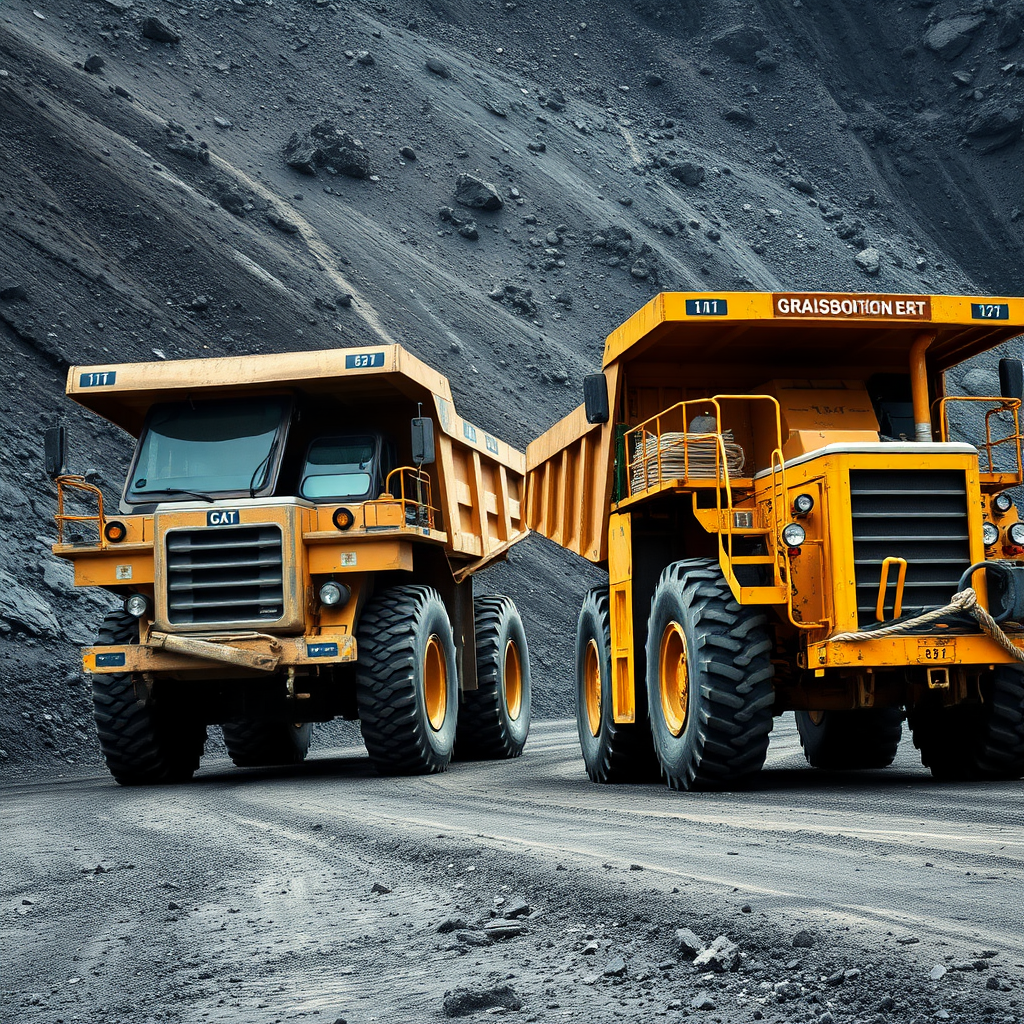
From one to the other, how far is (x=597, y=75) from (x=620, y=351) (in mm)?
41220

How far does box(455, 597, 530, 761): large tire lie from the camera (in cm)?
1423

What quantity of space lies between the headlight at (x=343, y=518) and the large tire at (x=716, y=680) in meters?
2.99

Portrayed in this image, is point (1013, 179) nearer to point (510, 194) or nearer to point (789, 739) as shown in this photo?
point (510, 194)

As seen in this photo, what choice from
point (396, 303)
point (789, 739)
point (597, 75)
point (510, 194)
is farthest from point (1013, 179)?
point (789, 739)

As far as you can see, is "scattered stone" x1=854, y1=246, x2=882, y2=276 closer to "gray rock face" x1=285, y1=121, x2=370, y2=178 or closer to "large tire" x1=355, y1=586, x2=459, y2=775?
"gray rock face" x1=285, y1=121, x2=370, y2=178

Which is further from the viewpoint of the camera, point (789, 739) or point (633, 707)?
point (789, 739)

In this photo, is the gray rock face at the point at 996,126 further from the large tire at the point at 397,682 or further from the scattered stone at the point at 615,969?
the scattered stone at the point at 615,969

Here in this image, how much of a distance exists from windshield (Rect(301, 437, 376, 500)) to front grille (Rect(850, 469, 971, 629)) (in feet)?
15.4

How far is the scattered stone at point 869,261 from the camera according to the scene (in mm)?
42031

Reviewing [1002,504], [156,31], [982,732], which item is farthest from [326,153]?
[982,732]

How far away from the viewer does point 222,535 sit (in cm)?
1070

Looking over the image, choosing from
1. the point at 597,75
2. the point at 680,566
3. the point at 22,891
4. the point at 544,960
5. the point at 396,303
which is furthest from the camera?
the point at 597,75

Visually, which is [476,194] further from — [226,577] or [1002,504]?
[1002,504]

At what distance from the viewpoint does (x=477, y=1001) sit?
3.73 m
